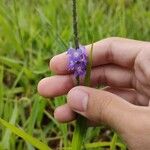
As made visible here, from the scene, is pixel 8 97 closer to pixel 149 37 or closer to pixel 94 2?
pixel 149 37

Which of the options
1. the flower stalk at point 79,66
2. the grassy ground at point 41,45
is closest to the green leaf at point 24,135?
the flower stalk at point 79,66

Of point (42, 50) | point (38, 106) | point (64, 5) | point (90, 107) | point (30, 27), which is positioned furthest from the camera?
point (64, 5)

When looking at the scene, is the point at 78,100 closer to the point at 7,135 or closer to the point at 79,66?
the point at 79,66

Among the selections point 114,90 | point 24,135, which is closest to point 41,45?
point 114,90

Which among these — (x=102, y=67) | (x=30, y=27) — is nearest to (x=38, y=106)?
(x=102, y=67)

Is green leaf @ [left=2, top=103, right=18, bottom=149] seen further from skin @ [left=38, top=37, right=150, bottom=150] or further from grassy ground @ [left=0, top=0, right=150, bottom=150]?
skin @ [left=38, top=37, right=150, bottom=150]

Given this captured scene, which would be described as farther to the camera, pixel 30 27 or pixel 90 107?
pixel 30 27

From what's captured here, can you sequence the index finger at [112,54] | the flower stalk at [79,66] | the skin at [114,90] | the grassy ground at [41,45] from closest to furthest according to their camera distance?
the skin at [114,90] < the flower stalk at [79,66] < the index finger at [112,54] < the grassy ground at [41,45]

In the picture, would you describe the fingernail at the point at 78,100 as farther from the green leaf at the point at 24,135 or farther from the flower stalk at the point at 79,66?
the green leaf at the point at 24,135
